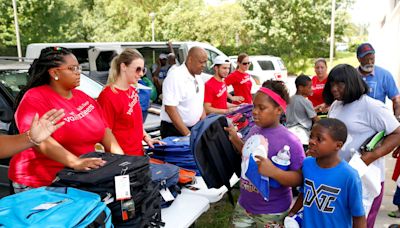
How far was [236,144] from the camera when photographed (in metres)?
2.39

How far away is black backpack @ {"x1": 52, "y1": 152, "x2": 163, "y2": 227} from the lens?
1.76 m

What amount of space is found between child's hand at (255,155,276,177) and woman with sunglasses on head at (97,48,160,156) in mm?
1155

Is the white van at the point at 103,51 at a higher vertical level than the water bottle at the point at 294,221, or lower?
higher

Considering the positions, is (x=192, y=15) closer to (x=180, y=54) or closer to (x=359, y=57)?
(x=180, y=54)

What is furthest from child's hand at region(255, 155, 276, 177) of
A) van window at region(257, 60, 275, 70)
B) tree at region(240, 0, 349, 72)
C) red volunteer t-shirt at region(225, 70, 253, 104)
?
tree at region(240, 0, 349, 72)

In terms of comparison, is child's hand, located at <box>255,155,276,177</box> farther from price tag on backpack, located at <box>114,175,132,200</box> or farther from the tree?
the tree

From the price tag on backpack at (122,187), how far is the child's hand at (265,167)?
71 centimetres

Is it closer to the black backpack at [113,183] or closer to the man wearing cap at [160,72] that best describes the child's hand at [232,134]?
the black backpack at [113,183]

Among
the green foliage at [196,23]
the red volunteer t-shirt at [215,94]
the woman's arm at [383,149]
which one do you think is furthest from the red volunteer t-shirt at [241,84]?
the green foliage at [196,23]

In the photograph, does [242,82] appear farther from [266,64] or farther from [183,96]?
[266,64]

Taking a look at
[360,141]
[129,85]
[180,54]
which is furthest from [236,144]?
[180,54]

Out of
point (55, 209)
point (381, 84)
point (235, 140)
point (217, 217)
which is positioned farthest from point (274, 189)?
point (381, 84)

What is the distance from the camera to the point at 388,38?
8.50 meters

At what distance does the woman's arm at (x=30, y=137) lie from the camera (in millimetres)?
1811
